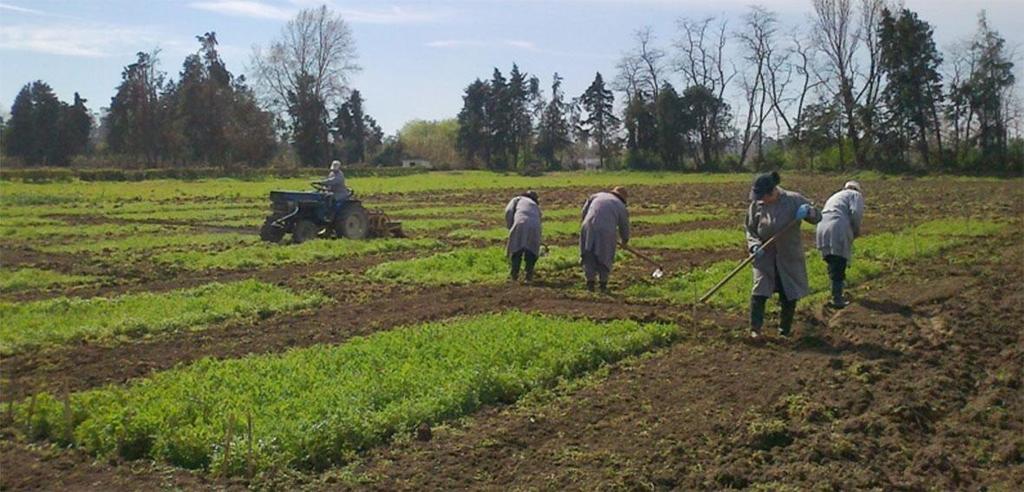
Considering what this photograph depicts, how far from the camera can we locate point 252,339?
11.2 m

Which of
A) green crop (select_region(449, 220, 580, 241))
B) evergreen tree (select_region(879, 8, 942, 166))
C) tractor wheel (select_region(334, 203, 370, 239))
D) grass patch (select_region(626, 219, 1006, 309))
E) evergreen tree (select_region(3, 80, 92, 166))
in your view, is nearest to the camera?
grass patch (select_region(626, 219, 1006, 309))

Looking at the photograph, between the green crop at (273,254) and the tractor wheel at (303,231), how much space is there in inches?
34.0

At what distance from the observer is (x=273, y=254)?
64.2 ft

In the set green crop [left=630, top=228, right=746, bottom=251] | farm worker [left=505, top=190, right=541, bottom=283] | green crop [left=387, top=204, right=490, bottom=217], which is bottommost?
green crop [left=387, top=204, right=490, bottom=217]

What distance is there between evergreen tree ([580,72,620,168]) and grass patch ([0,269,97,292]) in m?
79.1

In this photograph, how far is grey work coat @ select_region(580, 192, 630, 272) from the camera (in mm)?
14577

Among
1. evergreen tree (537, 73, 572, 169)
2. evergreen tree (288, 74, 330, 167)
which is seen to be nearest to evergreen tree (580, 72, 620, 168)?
evergreen tree (537, 73, 572, 169)

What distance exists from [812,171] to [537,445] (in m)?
68.4

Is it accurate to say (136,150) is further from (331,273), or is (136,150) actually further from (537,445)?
(537,445)

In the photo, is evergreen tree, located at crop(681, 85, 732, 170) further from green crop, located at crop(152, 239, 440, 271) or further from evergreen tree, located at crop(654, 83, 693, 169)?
green crop, located at crop(152, 239, 440, 271)

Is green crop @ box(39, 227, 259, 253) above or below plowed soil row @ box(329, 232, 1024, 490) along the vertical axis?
above

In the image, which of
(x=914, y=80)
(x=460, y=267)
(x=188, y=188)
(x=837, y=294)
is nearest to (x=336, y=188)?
(x=460, y=267)

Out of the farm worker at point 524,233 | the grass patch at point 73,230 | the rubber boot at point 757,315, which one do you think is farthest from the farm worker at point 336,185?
the rubber boot at point 757,315

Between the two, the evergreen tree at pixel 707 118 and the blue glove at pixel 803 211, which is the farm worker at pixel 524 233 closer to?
the blue glove at pixel 803 211
